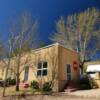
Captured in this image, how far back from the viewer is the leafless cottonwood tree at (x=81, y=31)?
32.8m

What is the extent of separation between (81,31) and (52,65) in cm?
1410

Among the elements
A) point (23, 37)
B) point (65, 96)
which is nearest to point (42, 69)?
point (23, 37)

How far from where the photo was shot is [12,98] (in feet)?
60.0

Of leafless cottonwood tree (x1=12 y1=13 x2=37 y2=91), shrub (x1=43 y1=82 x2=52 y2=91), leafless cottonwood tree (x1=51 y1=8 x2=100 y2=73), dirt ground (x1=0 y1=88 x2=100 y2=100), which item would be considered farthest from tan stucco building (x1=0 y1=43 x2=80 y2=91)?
leafless cottonwood tree (x1=51 y1=8 x2=100 y2=73)

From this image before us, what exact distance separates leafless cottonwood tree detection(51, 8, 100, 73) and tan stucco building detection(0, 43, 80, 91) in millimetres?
10048

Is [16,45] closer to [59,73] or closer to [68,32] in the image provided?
[59,73]

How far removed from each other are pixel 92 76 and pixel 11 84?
9.98 metres

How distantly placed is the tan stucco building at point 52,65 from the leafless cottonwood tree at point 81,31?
33.0 feet

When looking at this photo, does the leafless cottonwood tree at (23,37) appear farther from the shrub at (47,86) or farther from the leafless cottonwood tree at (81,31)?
the leafless cottonwood tree at (81,31)

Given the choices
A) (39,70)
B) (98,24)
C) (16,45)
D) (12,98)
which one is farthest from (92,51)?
(12,98)

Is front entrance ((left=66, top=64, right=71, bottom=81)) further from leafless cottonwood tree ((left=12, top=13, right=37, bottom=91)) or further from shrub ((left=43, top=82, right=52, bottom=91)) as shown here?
leafless cottonwood tree ((left=12, top=13, right=37, bottom=91))

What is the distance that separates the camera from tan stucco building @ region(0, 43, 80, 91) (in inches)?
811

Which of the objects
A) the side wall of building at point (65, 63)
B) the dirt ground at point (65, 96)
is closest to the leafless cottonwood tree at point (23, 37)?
the dirt ground at point (65, 96)

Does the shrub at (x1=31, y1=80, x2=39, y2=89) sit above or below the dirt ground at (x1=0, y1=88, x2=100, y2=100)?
above
